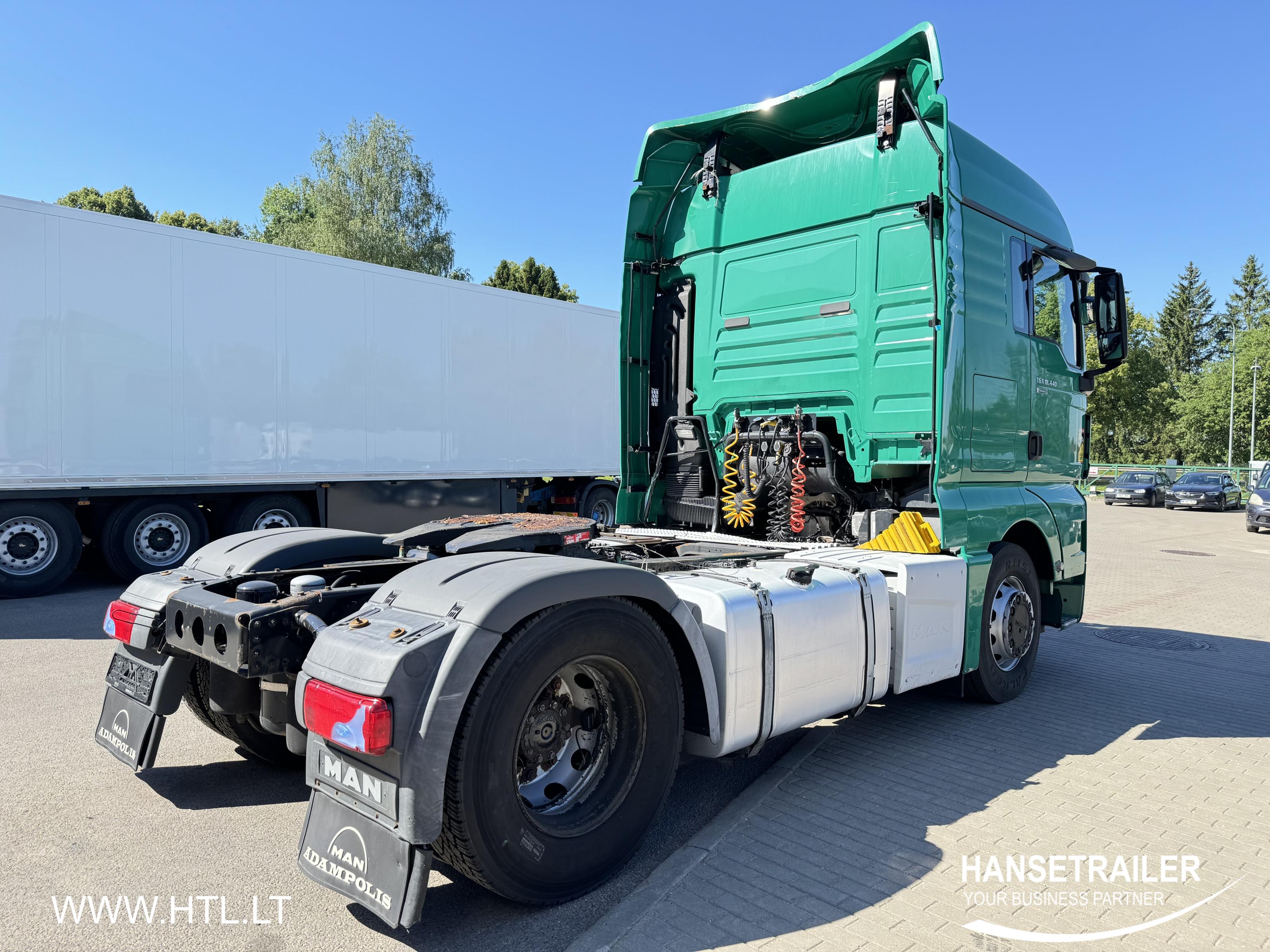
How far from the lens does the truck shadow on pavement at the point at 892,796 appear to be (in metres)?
2.77

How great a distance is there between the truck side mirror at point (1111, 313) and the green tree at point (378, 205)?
33.4 meters

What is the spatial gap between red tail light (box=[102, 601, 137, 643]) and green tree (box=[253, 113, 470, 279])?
34206 mm

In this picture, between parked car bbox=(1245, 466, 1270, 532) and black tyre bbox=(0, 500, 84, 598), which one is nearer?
black tyre bbox=(0, 500, 84, 598)

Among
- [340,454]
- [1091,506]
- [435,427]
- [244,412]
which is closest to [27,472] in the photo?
[244,412]

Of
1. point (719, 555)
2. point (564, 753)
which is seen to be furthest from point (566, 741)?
point (719, 555)

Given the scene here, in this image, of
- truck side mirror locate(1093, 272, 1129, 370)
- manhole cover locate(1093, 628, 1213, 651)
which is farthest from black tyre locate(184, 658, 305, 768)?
manhole cover locate(1093, 628, 1213, 651)

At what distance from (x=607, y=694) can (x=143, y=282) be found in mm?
8935

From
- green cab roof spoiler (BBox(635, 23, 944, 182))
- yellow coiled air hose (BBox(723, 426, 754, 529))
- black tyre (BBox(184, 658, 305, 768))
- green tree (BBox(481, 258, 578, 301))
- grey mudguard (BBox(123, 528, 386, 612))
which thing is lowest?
black tyre (BBox(184, 658, 305, 768))

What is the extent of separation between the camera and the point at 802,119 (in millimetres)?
5715

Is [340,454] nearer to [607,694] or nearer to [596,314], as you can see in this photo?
[596,314]

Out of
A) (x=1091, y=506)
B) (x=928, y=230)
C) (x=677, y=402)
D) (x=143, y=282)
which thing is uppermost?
(x=143, y=282)

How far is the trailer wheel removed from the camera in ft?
8.43

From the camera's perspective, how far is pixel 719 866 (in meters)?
3.13

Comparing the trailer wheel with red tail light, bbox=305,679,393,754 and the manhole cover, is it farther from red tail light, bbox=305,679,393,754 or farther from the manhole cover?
the manhole cover
